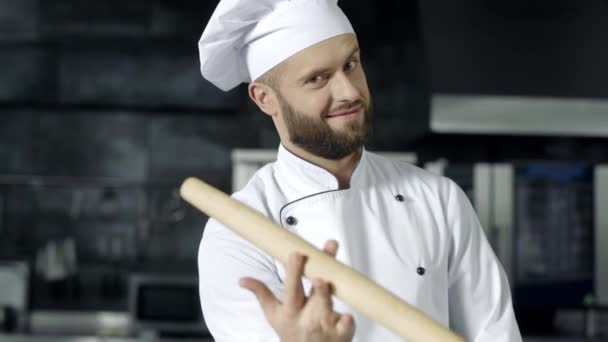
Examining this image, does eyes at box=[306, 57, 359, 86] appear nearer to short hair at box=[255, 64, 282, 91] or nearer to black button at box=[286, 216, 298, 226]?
short hair at box=[255, 64, 282, 91]

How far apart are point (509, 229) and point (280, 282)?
2508 mm

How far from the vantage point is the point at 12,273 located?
3982mm

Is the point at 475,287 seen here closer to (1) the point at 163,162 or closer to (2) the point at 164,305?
(2) the point at 164,305

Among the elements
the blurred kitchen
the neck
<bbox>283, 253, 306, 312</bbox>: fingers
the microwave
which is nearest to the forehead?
the neck

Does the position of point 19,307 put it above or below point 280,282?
below

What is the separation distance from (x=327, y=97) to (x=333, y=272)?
0.34 meters

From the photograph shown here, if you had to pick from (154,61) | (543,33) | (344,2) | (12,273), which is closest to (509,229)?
(543,33)

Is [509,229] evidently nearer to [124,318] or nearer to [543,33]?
[543,33]

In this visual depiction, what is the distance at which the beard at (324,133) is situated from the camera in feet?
3.73

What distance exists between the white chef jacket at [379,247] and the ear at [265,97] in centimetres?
8

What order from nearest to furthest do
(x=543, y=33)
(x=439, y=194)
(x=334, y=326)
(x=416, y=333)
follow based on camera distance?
(x=416, y=333), (x=334, y=326), (x=439, y=194), (x=543, y=33)

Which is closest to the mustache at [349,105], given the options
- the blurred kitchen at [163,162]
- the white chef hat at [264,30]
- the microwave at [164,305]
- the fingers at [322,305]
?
the white chef hat at [264,30]

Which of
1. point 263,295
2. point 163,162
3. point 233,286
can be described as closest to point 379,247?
point 233,286

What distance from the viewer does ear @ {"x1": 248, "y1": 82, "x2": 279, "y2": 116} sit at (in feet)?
3.97
